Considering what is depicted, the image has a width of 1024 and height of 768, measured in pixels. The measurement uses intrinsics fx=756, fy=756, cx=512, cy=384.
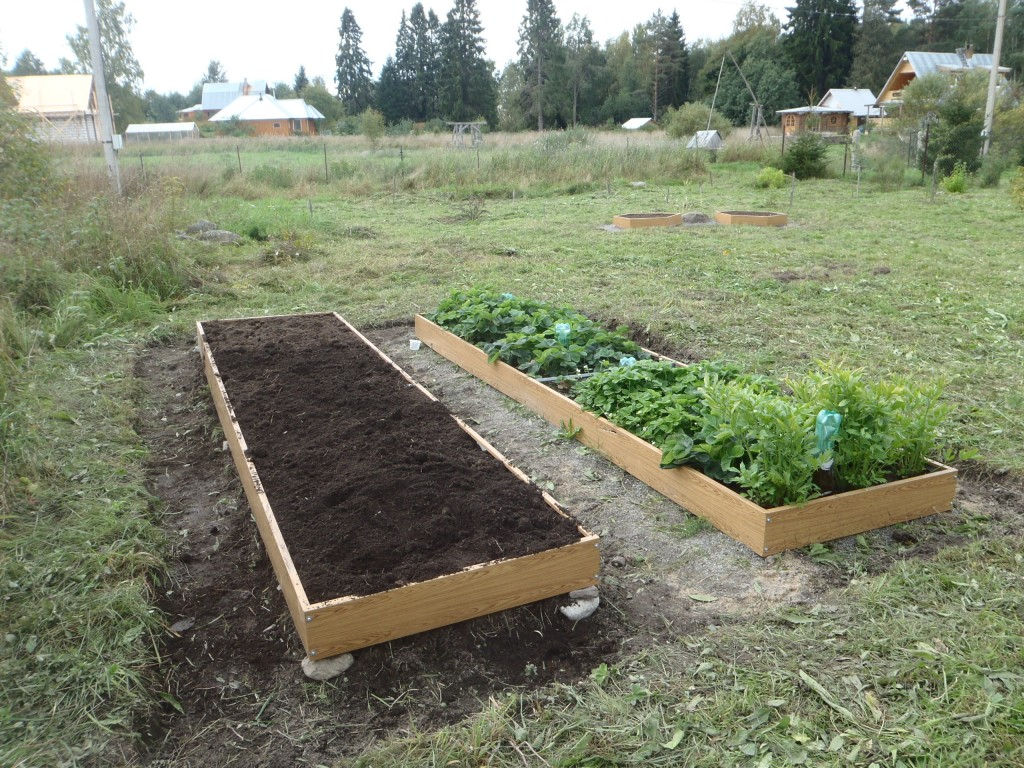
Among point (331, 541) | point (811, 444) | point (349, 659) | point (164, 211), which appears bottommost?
point (349, 659)

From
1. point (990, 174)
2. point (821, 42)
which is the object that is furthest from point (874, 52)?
point (990, 174)

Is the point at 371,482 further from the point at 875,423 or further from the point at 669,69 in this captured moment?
the point at 669,69

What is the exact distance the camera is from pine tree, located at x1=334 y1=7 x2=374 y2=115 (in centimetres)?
6688

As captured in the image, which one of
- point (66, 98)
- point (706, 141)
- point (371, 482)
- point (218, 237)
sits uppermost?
point (66, 98)

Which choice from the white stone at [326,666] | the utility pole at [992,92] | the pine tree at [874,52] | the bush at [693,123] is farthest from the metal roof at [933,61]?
the white stone at [326,666]

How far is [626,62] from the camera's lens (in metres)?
59.6

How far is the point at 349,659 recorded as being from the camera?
273 centimetres

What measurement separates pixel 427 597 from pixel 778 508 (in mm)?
1619

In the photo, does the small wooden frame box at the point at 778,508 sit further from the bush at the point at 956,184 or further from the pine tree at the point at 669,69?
the pine tree at the point at 669,69

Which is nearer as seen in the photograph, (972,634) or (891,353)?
(972,634)

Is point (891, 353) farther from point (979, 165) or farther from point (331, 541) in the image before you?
point (979, 165)

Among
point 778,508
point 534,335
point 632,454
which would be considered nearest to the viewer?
point 778,508

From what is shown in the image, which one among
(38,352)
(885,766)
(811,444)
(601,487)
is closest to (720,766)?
(885,766)

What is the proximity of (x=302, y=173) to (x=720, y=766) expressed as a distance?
2004cm
